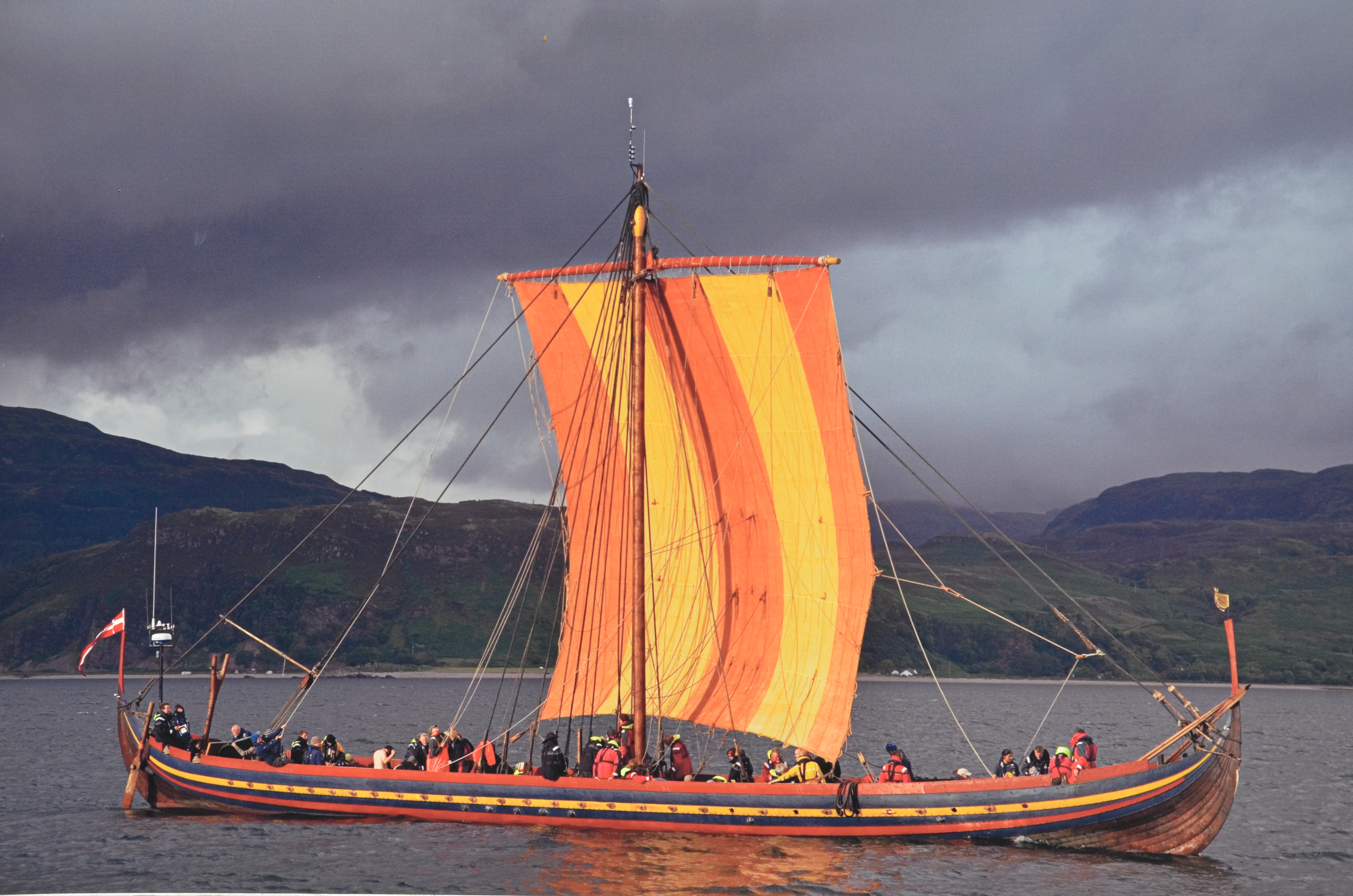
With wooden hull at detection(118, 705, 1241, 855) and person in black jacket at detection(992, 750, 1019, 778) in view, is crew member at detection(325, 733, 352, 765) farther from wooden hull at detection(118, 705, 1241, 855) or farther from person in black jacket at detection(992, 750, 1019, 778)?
person in black jacket at detection(992, 750, 1019, 778)

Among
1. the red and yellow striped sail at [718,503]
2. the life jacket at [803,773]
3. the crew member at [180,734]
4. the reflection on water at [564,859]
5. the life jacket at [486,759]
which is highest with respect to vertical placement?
the red and yellow striped sail at [718,503]

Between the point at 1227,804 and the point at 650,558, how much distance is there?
725 inches

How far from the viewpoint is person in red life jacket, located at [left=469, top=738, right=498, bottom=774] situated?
3625 cm

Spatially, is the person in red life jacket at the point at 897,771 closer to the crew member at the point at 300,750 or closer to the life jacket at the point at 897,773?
the life jacket at the point at 897,773

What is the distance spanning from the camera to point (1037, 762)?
33469 millimetres

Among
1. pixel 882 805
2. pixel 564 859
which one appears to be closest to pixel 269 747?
pixel 564 859

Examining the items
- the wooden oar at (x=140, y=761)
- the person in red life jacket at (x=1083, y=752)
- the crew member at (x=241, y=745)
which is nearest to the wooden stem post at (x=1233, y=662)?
the person in red life jacket at (x=1083, y=752)

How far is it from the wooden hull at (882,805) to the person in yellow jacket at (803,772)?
1229 mm

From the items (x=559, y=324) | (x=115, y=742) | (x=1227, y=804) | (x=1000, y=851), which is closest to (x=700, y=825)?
(x=1000, y=851)

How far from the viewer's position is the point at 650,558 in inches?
1604

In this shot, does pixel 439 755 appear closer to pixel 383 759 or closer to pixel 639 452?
pixel 383 759

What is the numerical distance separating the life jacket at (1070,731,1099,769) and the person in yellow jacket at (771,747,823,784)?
22.5ft

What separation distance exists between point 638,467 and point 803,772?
10.2 metres

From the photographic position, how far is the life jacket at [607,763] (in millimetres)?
34469
